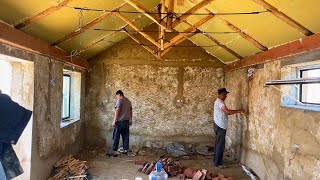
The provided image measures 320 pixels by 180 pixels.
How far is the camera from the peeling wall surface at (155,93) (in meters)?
8.33

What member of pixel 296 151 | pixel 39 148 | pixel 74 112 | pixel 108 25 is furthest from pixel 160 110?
pixel 296 151

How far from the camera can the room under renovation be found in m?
3.80

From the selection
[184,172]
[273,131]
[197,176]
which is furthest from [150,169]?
[273,131]

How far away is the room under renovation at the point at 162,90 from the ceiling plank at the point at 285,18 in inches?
0.6

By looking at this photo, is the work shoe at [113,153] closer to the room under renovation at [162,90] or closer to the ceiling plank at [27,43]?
the room under renovation at [162,90]

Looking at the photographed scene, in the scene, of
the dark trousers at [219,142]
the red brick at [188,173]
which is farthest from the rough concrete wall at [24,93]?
the dark trousers at [219,142]

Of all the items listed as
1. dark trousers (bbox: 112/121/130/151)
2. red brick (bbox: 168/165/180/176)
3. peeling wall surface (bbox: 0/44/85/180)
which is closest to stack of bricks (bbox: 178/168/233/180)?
red brick (bbox: 168/165/180/176)

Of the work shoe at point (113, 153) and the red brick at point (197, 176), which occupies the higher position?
the red brick at point (197, 176)

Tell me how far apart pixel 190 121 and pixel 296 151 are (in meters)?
4.47

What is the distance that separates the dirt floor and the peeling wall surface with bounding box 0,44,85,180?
802mm

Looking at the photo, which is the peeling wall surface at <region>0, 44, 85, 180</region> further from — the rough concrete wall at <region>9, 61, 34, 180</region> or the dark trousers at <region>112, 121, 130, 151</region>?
the dark trousers at <region>112, 121, 130, 151</region>

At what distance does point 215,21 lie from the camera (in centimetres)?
556

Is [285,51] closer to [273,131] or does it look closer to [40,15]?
[273,131]

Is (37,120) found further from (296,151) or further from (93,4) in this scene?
(296,151)
